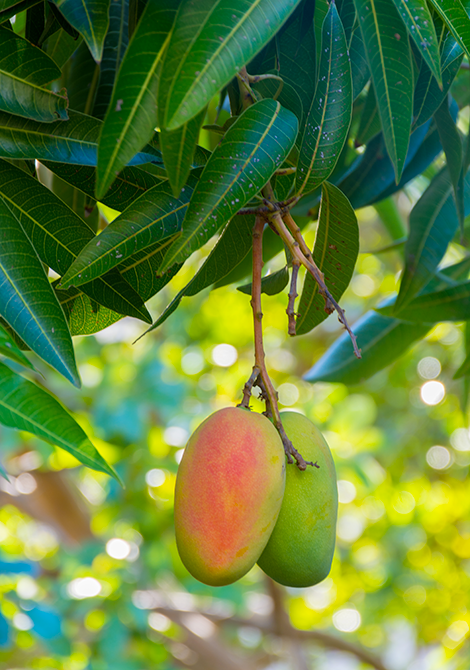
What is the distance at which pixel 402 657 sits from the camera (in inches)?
156

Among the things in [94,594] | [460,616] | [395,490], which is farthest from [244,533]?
[460,616]

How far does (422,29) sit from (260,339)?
0.22 metres

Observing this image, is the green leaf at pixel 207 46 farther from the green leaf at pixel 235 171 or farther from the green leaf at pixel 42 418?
the green leaf at pixel 42 418

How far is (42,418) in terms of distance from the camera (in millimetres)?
396

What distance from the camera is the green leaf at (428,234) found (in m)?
0.66

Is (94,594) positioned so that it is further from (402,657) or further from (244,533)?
(402,657)

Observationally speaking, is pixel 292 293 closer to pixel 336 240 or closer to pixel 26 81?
pixel 336 240

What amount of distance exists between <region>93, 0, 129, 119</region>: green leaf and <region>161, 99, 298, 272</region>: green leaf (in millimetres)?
163

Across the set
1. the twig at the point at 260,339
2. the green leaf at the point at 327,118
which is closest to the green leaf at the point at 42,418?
the twig at the point at 260,339

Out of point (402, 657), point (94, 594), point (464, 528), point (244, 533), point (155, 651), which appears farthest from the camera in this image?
point (402, 657)

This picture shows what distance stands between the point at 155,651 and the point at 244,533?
195 cm

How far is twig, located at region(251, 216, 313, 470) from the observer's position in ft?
1.36

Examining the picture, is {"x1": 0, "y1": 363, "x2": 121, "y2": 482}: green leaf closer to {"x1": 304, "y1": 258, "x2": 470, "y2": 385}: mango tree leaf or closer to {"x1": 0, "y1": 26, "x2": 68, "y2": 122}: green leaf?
{"x1": 0, "y1": 26, "x2": 68, "y2": 122}: green leaf

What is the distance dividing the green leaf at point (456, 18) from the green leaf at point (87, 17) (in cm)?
21
